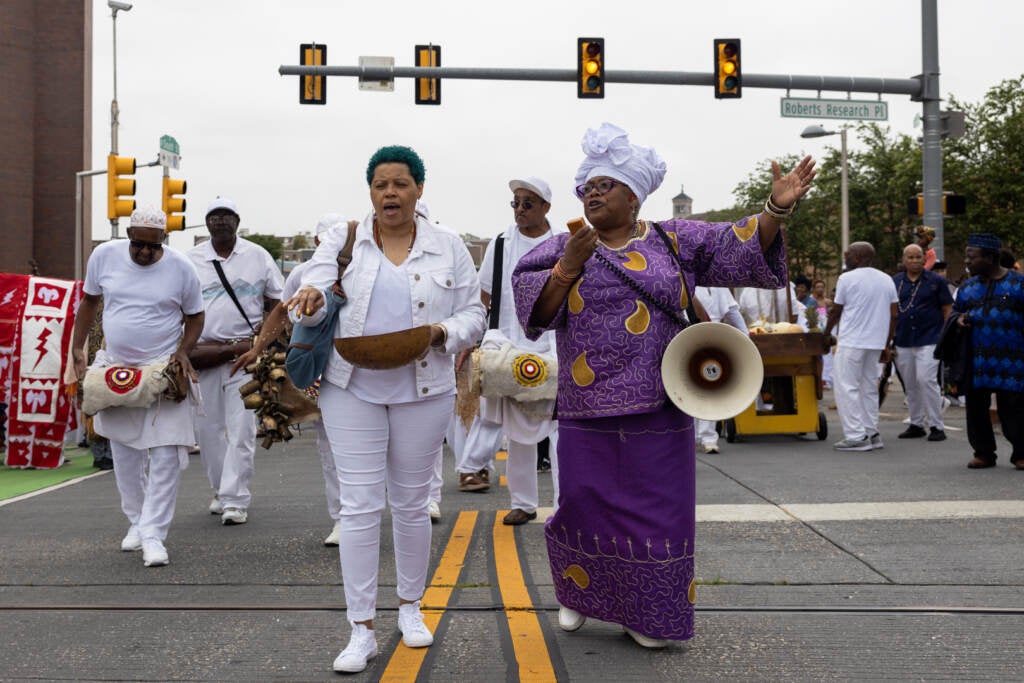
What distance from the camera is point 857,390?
1173cm

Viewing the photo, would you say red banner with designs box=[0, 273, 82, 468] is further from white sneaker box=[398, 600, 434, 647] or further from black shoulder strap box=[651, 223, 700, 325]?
black shoulder strap box=[651, 223, 700, 325]

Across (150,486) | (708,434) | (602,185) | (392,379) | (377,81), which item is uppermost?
(377,81)

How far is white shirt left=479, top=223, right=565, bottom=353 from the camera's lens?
24.0ft

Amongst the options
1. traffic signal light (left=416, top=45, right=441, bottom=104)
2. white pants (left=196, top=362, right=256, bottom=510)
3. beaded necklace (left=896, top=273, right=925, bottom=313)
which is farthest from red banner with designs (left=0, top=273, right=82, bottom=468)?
traffic signal light (left=416, top=45, right=441, bottom=104)

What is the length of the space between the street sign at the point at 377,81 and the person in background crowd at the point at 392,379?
51.4 feet

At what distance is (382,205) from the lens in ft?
15.5

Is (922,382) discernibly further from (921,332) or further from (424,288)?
(424,288)

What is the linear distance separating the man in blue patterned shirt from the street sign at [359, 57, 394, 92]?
12277 millimetres

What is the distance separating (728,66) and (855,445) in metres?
9.15

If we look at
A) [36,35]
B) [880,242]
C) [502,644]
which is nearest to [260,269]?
[502,644]

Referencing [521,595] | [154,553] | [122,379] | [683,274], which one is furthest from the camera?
[122,379]

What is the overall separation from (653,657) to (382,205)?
2031 millimetres

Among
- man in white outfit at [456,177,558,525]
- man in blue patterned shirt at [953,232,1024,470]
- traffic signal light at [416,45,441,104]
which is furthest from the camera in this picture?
traffic signal light at [416,45,441,104]

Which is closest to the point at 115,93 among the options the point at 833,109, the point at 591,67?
the point at 591,67
